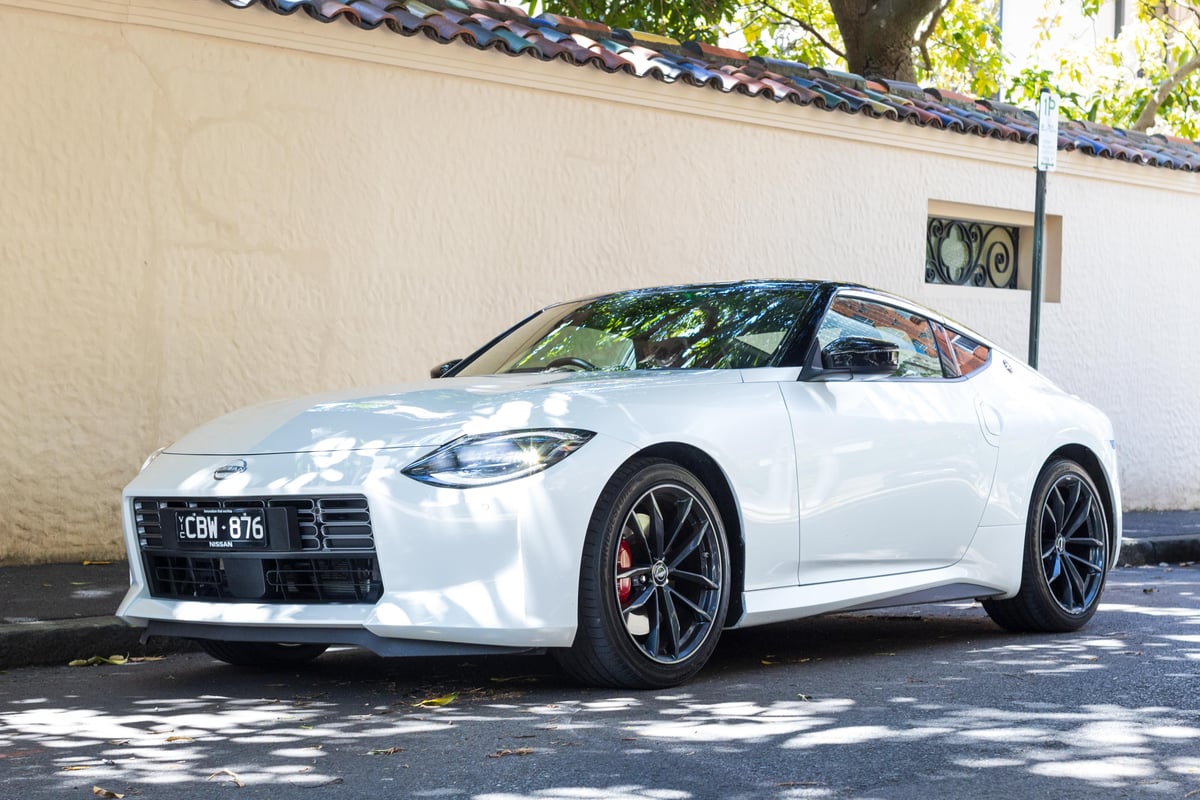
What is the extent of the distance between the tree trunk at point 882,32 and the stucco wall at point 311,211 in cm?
421

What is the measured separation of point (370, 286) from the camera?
391 inches

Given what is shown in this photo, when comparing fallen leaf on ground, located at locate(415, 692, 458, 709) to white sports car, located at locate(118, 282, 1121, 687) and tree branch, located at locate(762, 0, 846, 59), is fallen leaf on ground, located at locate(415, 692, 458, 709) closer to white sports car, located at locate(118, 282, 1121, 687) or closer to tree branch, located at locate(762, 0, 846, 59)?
white sports car, located at locate(118, 282, 1121, 687)

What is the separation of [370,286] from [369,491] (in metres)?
5.08

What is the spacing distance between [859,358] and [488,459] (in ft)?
5.54

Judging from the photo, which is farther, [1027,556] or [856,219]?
[856,219]

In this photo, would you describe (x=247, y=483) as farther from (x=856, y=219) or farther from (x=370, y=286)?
(x=856, y=219)

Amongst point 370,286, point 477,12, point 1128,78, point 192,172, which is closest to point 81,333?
point 192,172

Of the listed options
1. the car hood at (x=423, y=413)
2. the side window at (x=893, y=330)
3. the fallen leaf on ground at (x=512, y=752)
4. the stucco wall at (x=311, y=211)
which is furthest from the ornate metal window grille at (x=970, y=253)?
the fallen leaf on ground at (x=512, y=752)

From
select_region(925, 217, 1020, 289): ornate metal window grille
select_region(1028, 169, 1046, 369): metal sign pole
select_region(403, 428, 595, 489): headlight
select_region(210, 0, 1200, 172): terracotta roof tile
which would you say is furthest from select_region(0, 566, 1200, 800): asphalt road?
select_region(925, 217, 1020, 289): ornate metal window grille

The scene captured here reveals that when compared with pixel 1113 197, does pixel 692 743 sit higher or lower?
lower

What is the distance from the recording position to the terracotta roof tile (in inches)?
393

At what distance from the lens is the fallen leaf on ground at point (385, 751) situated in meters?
4.39

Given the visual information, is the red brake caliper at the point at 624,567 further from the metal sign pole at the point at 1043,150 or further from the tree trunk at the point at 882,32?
the tree trunk at the point at 882,32

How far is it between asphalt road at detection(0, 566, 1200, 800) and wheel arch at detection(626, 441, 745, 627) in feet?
0.96
